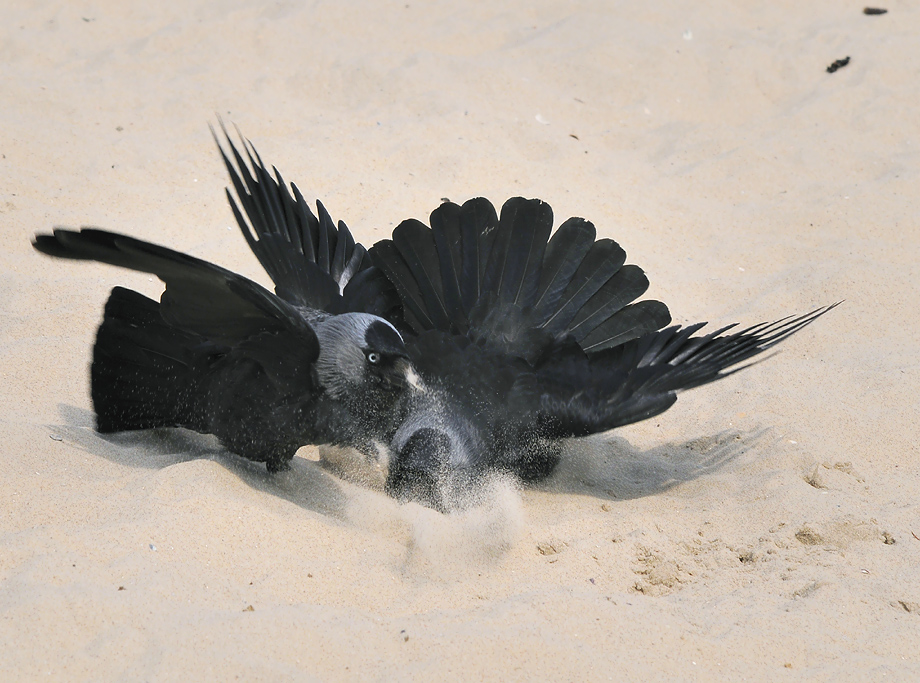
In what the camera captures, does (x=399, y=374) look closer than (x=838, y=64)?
Yes

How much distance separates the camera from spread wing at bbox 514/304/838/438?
3.96 m

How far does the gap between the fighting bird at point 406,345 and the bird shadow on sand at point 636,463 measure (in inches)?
7.8

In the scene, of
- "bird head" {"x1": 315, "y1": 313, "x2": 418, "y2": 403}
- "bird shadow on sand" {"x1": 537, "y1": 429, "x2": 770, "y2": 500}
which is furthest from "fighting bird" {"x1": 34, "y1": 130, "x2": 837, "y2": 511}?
"bird shadow on sand" {"x1": 537, "y1": 429, "x2": 770, "y2": 500}

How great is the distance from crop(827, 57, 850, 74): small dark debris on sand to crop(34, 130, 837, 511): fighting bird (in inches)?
169

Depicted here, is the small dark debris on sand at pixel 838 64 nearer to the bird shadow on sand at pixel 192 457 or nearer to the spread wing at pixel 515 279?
the spread wing at pixel 515 279

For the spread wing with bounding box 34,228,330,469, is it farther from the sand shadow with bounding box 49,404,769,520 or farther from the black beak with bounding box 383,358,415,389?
the black beak with bounding box 383,358,415,389

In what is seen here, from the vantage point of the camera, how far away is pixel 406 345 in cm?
425

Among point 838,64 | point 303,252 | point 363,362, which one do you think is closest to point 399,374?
point 363,362

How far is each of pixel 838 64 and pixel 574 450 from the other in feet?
16.6

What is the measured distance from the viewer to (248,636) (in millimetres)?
2680

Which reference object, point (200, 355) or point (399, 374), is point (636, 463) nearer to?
point (399, 374)

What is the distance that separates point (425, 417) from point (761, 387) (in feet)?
6.36

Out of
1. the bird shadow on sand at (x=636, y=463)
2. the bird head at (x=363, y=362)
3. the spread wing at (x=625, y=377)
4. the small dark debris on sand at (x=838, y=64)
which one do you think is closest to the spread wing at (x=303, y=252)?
the bird head at (x=363, y=362)

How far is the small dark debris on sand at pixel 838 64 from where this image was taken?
25.5 ft
